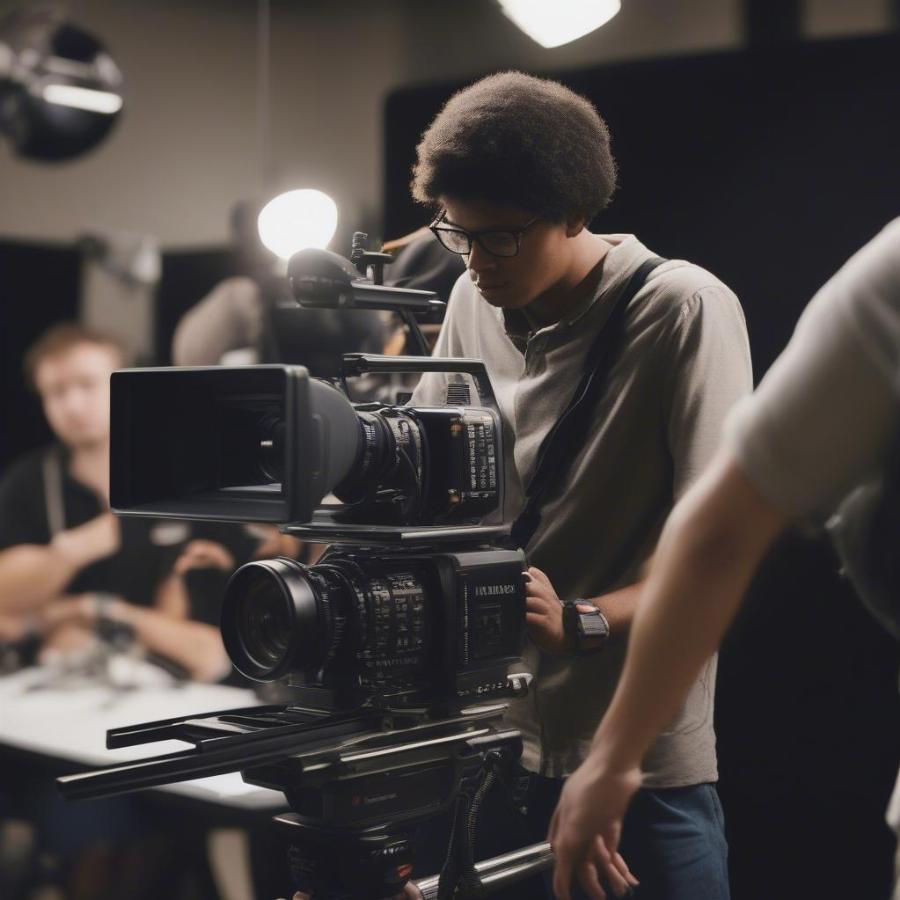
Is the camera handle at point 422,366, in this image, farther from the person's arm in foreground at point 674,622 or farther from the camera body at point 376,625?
the person's arm in foreground at point 674,622

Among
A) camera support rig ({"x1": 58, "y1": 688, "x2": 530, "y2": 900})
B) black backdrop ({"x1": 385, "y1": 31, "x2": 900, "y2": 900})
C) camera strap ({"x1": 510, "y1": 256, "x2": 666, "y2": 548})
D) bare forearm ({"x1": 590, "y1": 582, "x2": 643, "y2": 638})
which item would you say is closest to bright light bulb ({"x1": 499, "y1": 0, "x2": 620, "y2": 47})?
black backdrop ({"x1": 385, "y1": 31, "x2": 900, "y2": 900})

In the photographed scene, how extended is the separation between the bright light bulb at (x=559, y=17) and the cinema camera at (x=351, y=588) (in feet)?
3.37

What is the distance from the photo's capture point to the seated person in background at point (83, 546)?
8.82 ft

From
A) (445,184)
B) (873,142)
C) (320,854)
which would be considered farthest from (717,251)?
(320,854)

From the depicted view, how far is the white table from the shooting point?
2473 millimetres

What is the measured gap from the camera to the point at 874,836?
1.96m

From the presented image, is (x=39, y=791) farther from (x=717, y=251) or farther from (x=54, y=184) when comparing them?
(x=717, y=251)

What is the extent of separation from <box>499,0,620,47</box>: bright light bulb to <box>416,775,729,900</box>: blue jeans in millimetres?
1385

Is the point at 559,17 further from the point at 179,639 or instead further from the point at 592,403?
the point at 179,639

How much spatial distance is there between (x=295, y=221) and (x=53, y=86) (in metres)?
0.94

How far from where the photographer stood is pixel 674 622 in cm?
81

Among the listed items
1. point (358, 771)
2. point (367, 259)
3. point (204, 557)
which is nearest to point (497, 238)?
point (367, 259)

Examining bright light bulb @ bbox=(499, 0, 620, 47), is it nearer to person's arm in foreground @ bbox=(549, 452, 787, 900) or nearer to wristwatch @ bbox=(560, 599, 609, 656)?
wristwatch @ bbox=(560, 599, 609, 656)

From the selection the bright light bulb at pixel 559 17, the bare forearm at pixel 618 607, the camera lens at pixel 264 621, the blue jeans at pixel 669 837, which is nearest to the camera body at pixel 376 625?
the camera lens at pixel 264 621
